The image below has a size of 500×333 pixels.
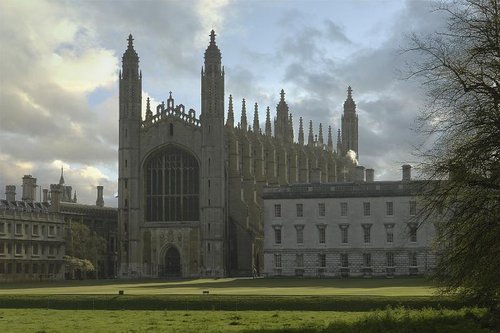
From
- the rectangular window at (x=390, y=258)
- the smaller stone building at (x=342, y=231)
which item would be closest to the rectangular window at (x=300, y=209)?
the smaller stone building at (x=342, y=231)

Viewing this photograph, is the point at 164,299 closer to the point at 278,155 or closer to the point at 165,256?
the point at 165,256

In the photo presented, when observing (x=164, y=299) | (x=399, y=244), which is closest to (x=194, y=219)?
(x=399, y=244)

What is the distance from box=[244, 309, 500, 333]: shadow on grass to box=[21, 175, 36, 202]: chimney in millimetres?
81204

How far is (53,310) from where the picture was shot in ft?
159

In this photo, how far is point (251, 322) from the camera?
37.2m

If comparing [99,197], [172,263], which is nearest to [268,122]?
[172,263]

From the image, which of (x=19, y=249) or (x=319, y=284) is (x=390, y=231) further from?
(x=19, y=249)

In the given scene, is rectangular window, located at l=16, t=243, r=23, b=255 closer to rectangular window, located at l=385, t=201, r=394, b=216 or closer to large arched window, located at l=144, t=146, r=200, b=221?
large arched window, located at l=144, t=146, r=200, b=221

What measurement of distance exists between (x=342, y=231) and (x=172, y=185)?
71.5ft

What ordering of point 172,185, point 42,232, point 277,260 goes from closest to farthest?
1. point 277,260
2. point 42,232
3. point 172,185

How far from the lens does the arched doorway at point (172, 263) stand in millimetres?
105375

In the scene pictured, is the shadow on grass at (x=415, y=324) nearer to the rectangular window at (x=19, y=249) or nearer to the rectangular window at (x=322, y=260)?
the rectangular window at (x=322, y=260)

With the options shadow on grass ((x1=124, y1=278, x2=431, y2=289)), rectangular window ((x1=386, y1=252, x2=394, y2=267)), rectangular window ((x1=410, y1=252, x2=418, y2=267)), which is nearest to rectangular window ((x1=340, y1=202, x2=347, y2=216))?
rectangular window ((x1=386, y1=252, x2=394, y2=267))

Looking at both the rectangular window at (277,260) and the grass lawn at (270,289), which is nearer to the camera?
the grass lawn at (270,289)
